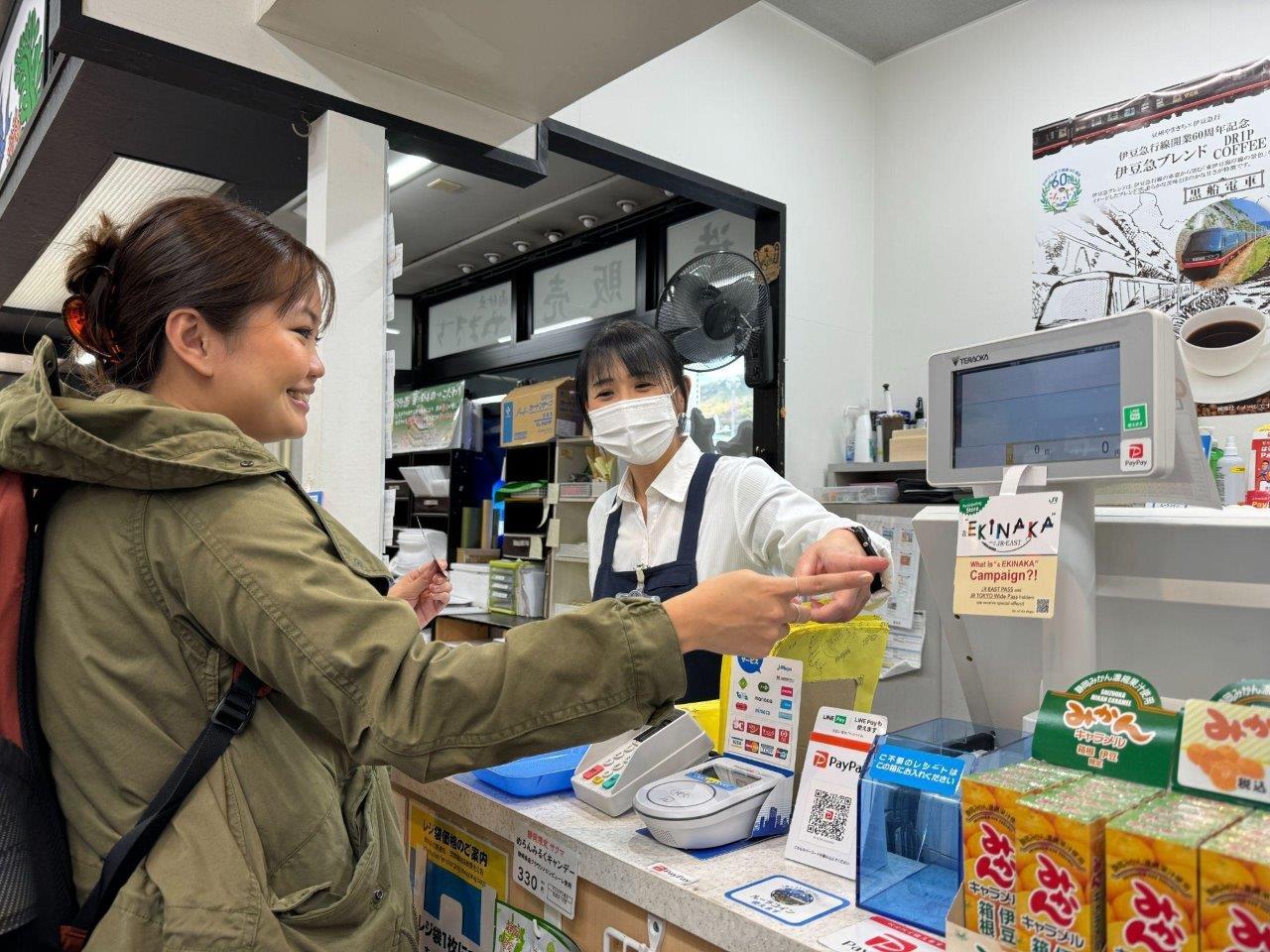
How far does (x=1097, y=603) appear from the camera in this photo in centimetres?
150

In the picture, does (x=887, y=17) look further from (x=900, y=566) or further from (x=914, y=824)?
(x=914, y=824)

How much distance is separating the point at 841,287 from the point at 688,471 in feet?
6.46

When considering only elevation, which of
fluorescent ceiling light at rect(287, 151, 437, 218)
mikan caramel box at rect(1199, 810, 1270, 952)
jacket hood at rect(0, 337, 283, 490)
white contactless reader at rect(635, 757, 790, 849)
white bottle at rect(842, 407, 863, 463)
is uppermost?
fluorescent ceiling light at rect(287, 151, 437, 218)

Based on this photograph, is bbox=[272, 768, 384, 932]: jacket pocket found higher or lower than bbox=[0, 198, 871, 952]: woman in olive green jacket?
lower

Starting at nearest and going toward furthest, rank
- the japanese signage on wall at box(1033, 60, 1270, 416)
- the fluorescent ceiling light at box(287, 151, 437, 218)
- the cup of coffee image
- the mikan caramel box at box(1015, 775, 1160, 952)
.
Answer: the mikan caramel box at box(1015, 775, 1160, 952) < the cup of coffee image < the japanese signage on wall at box(1033, 60, 1270, 416) < the fluorescent ceiling light at box(287, 151, 437, 218)

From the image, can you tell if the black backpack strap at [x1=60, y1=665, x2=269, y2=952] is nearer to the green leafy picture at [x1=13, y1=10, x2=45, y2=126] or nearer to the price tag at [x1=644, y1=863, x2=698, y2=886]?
the price tag at [x1=644, y1=863, x2=698, y2=886]

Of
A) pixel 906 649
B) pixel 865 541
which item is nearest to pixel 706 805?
pixel 865 541

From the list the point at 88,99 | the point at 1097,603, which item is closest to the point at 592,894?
the point at 1097,603

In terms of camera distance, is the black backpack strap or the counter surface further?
the counter surface

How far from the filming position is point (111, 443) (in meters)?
0.94

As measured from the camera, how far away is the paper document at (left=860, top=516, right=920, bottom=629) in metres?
3.59

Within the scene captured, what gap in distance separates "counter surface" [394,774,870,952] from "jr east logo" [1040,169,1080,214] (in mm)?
3164

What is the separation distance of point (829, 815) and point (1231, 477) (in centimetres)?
231

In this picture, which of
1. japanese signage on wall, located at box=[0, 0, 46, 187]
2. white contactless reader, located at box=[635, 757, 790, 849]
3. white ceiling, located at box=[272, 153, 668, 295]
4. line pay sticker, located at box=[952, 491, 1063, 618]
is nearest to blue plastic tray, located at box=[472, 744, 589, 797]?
white contactless reader, located at box=[635, 757, 790, 849]
